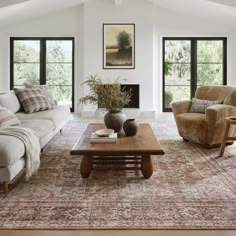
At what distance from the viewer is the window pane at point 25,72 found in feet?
32.9

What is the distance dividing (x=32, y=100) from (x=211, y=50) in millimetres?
5960

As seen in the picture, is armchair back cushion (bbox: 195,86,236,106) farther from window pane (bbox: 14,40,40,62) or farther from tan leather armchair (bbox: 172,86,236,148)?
window pane (bbox: 14,40,40,62)

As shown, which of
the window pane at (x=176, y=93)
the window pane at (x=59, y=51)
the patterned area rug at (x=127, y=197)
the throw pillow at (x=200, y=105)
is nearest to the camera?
the patterned area rug at (x=127, y=197)

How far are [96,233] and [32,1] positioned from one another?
667cm

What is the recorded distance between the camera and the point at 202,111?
5801 mm

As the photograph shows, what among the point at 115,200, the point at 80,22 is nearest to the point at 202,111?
the point at 115,200

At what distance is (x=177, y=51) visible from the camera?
1003 cm

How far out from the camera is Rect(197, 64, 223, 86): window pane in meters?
10.0

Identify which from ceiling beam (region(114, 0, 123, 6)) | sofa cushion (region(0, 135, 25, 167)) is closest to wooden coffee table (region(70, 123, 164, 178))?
sofa cushion (region(0, 135, 25, 167))

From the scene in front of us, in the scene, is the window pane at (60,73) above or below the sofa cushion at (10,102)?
above

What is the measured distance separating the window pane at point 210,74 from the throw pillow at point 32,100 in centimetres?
530

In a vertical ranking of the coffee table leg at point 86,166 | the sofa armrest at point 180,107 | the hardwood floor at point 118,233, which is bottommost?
the hardwood floor at point 118,233

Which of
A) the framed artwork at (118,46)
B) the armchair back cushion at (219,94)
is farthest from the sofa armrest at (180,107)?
the framed artwork at (118,46)

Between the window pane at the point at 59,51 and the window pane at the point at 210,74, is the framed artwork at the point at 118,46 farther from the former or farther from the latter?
the window pane at the point at 210,74
